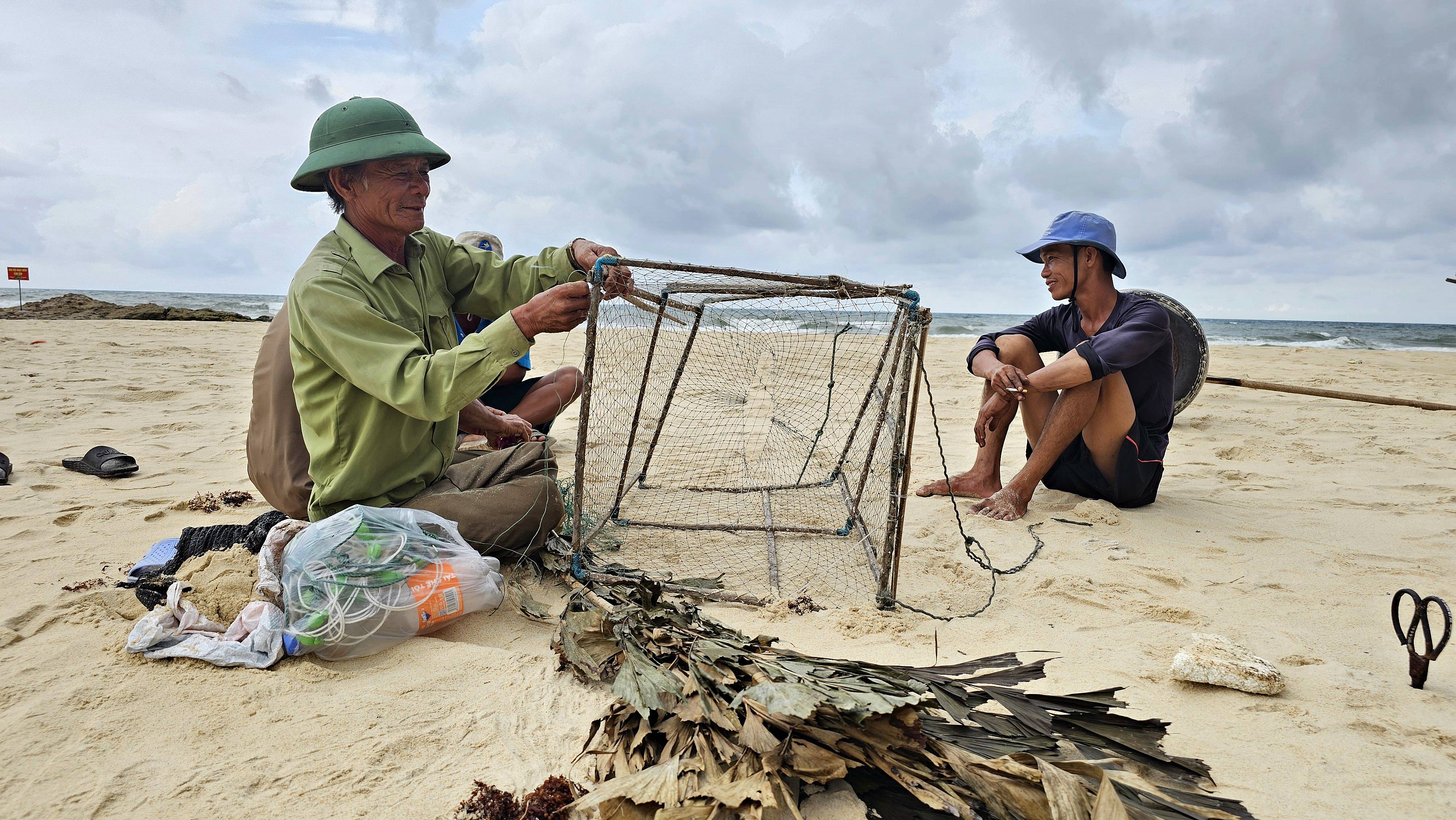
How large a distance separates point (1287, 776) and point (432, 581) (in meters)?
2.39

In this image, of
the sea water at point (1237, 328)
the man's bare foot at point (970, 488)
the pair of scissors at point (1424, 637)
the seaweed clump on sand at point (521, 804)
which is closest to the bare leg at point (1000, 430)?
the man's bare foot at point (970, 488)

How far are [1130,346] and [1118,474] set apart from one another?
78cm

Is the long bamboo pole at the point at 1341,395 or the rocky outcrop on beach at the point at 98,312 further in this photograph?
the rocky outcrop on beach at the point at 98,312

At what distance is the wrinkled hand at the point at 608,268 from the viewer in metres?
2.70

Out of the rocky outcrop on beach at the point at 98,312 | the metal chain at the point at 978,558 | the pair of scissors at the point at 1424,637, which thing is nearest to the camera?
the pair of scissors at the point at 1424,637

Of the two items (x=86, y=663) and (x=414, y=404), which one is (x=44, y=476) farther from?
(x=414, y=404)

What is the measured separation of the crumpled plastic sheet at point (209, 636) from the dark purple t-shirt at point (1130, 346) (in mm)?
3404

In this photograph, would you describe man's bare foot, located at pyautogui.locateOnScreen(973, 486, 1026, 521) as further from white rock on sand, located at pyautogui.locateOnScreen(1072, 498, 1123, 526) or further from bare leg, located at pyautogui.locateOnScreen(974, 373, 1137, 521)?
white rock on sand, located at pyautogui.locateOnScreen(1072, 498, 1123, 526)

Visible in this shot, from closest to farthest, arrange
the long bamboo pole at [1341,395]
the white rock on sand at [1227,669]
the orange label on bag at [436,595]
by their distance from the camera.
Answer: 1. the white rock on sand at [1227,669]
2. the orange label on bag at [436,595]
3. the long bamboo pole at [1341,395]

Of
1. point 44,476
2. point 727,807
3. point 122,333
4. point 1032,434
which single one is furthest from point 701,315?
point 122,333

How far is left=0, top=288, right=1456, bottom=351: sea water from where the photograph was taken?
83.9ft

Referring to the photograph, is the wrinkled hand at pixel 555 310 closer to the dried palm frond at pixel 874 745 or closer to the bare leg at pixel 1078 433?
the dried palm frond at pixel 874 745

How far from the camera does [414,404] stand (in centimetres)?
241

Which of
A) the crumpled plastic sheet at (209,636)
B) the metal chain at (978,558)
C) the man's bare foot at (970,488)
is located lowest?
the metal chain at (978,558)
